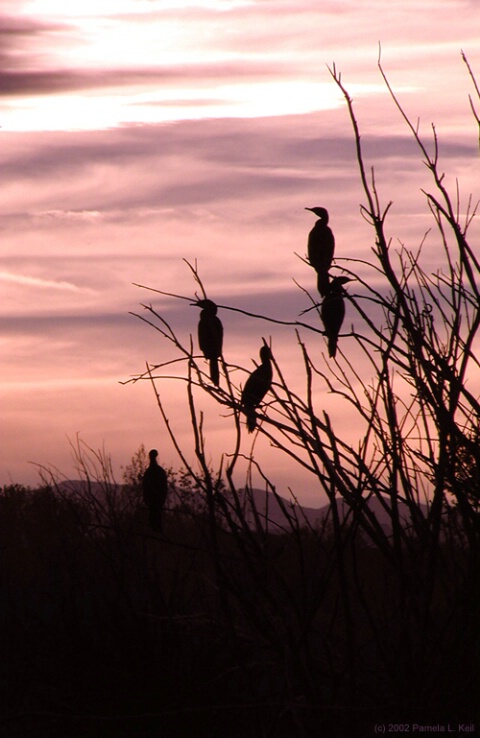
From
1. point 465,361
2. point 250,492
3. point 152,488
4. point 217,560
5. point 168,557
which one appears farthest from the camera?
point 168,557

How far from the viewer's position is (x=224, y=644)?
378 centimetres

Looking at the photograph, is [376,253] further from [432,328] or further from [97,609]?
[97,609]

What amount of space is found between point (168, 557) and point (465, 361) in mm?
19329

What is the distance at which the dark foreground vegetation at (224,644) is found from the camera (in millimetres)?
3071

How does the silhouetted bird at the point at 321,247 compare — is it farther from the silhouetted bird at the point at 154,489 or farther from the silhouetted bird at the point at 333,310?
the silhouetted bird at the point at 154,489

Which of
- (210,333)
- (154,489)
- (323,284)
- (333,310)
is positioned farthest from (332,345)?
(154,489)

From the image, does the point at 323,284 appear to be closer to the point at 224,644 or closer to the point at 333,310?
the point at 333,310

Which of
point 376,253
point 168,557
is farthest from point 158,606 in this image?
point 168,557

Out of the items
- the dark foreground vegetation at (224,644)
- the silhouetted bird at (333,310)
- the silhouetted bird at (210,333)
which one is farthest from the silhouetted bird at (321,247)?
the dark foreground vegetation at (224,644)

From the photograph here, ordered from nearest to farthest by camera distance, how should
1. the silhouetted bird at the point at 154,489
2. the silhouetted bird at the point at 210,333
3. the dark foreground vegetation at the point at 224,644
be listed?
the dark foreground vegetation at the point at 224,644 < the silhouetted bird at the point at 210,333 < the silhouetted bird at the point at 154,489

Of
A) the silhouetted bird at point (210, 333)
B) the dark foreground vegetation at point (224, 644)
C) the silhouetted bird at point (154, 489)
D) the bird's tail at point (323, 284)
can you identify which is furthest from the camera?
the silhouetted bird at point (154, 489)

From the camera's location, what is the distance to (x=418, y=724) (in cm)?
302

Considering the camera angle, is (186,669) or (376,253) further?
(186,669)

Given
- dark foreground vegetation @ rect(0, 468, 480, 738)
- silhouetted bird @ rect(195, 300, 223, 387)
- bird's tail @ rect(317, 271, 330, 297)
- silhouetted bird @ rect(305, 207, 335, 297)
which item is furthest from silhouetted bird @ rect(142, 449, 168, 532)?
bird's tail @ rect(317, 271, 330, 297)
